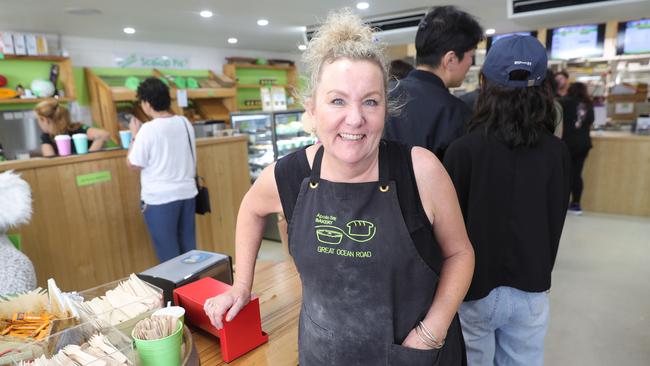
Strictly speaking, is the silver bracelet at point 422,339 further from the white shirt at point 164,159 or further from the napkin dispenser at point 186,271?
the white shirt at point 164,159

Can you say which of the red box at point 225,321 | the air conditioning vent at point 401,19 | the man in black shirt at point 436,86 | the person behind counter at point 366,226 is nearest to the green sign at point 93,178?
the red box at point 225,321

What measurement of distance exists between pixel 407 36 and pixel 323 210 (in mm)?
5241

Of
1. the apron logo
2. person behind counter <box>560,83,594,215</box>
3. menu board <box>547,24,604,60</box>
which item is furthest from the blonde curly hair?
menu board <box>547,24,604,60</box>

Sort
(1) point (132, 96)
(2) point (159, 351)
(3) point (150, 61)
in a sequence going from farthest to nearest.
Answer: (3) point (150, 61)
(1) point (132, 96)
(2) point (159, 351)

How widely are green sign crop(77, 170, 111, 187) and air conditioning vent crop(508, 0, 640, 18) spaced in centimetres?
449

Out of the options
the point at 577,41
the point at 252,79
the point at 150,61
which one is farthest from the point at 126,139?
the point at 577,41

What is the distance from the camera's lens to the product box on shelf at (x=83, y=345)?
952mm

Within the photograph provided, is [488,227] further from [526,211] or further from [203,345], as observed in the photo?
[203,345]

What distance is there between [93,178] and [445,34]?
256 cm

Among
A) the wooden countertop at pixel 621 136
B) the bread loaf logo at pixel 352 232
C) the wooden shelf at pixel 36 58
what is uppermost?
the wooden shelf at pixel 36 58

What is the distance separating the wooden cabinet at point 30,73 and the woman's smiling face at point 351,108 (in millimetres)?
5840

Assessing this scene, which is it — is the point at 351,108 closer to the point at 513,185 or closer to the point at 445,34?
the point at 513,185

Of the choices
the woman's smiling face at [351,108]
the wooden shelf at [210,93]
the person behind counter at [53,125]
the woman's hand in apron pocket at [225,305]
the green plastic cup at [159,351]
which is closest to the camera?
the woman's smiling face at [351,108]

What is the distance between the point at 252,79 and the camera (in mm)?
9172
